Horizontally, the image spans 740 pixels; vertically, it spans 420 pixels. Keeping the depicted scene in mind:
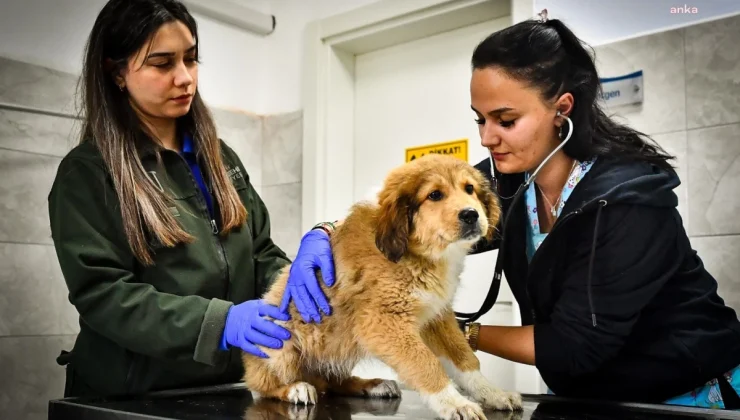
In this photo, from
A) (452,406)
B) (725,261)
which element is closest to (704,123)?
(725,261)

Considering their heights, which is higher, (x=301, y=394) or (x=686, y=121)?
(x=686, y=121)

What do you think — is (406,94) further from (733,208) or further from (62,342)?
(62,342)

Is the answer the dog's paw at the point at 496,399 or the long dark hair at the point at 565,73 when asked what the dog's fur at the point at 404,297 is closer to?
the dog's paw at the point at 496,399

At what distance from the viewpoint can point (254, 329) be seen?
4.90 ft

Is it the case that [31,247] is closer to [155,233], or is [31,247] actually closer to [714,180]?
[155,233]

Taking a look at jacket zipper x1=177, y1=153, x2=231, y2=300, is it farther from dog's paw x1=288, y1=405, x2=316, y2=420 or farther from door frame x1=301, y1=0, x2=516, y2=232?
door frame x1=301, y1=0, x2=516, y2=232

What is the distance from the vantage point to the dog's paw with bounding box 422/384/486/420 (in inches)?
49.1

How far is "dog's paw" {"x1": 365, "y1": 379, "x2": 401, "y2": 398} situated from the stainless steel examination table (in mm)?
31

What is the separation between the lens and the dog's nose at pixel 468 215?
1.39 metres

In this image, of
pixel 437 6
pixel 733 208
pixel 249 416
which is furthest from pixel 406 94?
pixel 249 416

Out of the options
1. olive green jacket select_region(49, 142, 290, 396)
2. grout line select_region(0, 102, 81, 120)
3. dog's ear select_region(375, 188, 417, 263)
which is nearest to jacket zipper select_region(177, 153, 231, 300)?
olive green jacket select_region(49, 142, 290, 396)

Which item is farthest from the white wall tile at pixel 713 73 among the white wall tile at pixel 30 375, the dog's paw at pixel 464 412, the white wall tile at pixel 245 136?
the white wall tile at pixel 30 375

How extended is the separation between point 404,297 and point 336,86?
210cm

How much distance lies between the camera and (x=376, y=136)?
3355 mm
